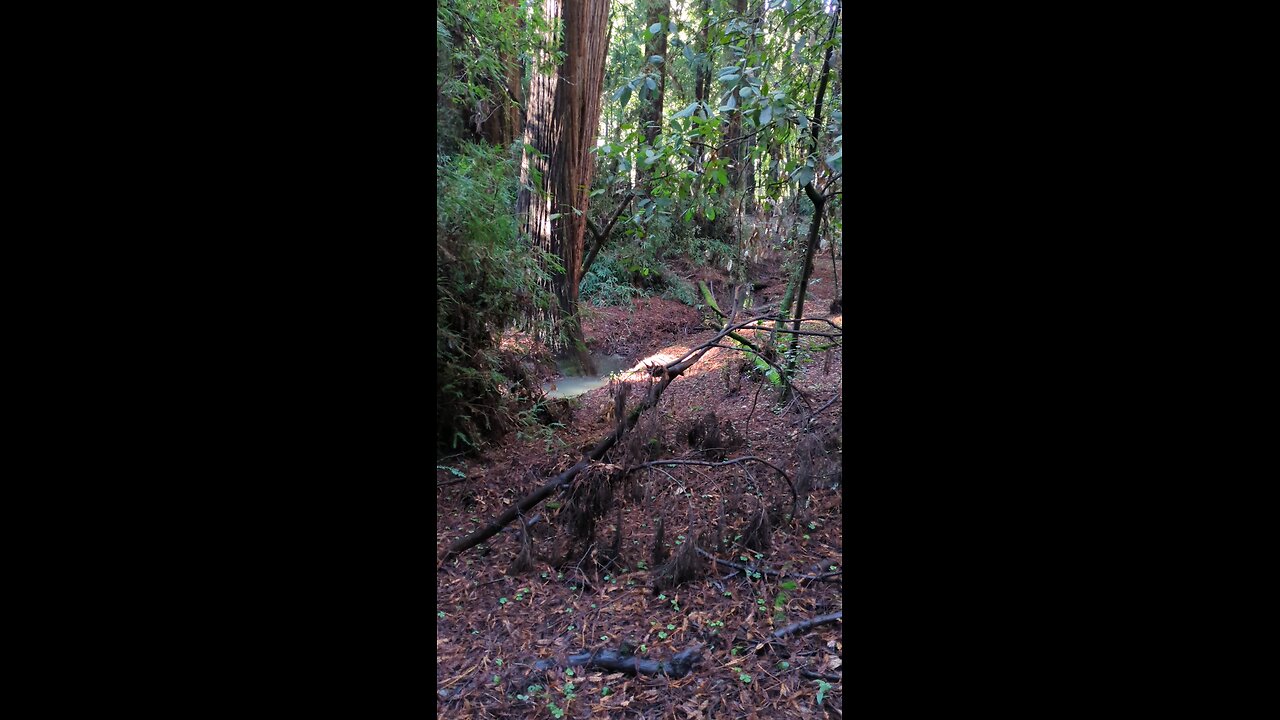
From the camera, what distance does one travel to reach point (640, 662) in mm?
2936

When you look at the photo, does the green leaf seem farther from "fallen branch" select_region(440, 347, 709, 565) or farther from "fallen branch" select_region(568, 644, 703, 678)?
"fallen branch" select_region(440, 347, 709, 565)

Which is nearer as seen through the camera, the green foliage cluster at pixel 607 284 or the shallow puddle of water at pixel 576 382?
the shallow puddle of water at pixel 576 382

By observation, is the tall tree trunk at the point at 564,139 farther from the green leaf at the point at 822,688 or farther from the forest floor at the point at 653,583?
the green leaf at the point at 822,688

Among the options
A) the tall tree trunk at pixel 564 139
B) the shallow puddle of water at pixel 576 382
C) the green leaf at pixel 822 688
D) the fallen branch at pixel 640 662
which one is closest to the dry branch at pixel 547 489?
the fallen branch at pixel 640 662

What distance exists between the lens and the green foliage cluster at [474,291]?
4578mm

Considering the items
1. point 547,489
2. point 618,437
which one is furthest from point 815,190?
point 547,489

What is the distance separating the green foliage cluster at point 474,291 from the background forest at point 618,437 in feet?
0.06

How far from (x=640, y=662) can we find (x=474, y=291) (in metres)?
2.73

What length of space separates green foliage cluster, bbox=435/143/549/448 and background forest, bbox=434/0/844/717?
2cm

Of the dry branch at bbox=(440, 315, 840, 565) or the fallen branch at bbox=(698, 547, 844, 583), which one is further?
the dry branch at bbox=(440, 315, 840, 565)

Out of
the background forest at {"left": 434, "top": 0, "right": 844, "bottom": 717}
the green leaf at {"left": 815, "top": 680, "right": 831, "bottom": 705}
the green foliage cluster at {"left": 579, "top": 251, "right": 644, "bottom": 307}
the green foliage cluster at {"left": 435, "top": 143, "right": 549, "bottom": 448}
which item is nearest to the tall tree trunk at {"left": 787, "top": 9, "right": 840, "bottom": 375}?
the background forest at {"left": 434, "top": 0, "right": 844, "bottom": 717}

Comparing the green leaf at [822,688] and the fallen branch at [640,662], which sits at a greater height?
the green leaf at [822,688]

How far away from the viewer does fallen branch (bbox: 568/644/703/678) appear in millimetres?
→ 2877
